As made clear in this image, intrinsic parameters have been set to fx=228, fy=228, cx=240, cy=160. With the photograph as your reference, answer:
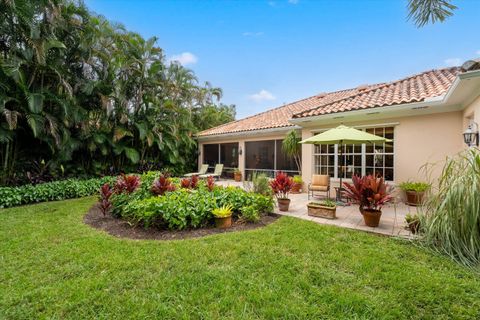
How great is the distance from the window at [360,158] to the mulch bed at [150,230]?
13.9ft

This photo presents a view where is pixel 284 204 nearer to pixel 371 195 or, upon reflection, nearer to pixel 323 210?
pixel 323 210

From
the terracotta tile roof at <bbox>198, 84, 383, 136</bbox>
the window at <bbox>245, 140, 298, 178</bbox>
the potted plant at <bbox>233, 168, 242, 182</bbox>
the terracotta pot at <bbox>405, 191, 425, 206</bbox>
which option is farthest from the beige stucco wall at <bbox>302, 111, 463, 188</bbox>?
the potted plant at <bbox>233, 168, 242, 182</bbox>

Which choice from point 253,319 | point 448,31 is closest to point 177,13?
point 448,31

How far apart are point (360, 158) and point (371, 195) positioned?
13.8 feet

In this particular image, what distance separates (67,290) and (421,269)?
17.3 ft

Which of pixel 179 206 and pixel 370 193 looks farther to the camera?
pixel 179 206

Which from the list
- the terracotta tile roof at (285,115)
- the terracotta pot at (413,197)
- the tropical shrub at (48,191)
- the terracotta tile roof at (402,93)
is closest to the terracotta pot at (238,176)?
the terracotta tile roof at (285,115)

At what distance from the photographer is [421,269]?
3.59m

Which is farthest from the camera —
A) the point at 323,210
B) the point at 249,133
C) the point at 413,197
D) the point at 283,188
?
the point at 249,133

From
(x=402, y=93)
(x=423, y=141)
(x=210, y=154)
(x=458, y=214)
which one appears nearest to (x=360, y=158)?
(x=423, y=141)

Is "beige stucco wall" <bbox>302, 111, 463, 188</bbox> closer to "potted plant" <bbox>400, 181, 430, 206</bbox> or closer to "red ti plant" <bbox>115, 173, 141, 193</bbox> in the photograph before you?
"potted plant" <bbox>400, 181, 430, 206</bbox>

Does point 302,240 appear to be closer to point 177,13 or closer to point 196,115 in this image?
point 177,13

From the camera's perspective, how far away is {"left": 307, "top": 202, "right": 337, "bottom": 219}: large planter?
6360 millimetres

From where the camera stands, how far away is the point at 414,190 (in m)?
7.70
